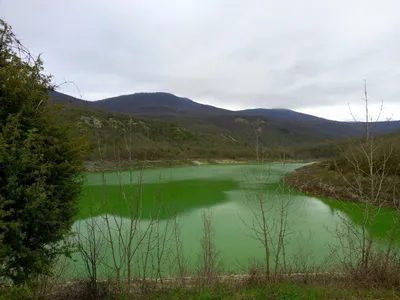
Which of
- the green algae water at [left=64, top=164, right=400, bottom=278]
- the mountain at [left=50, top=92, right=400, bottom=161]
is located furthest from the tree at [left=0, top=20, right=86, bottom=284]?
the green algae water at [left=64, top=164, right=400, bottom=278]

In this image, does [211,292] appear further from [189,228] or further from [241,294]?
[189,228]

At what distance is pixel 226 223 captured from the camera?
39.5 ft

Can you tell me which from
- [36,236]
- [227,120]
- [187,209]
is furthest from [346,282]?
[227,120]

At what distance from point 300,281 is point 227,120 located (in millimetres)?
136456

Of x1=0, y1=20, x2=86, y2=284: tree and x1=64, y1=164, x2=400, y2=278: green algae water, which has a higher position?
x1=0, y1=20, x2=86, y2=284: tree

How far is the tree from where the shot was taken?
126 inches

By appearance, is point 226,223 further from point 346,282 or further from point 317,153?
point 317,153

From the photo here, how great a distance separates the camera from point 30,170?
348cm

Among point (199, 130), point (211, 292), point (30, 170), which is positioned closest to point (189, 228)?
point (211, 292)

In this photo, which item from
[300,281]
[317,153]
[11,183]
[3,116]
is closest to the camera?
[11,183]

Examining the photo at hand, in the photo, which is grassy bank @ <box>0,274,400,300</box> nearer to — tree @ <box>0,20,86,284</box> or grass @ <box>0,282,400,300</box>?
grass @ <box>0,282,400,300</box>

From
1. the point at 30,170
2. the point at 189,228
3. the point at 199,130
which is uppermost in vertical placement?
the point at 199,130

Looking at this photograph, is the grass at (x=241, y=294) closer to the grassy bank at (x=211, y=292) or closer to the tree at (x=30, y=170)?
the grassy bank at (x=211, y=292)

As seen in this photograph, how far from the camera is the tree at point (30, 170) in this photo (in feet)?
10.5
